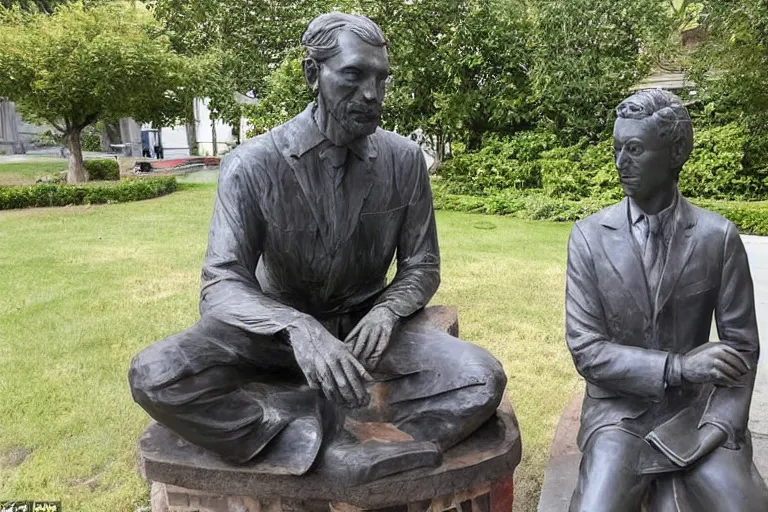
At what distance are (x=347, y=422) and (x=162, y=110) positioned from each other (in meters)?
13.9

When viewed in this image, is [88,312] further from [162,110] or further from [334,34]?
[162,110]

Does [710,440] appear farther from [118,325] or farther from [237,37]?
[237,37]

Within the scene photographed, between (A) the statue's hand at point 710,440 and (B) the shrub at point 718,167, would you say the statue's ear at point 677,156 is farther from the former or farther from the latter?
(B) the shrub at point 718,167

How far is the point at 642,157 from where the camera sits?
219 centimetres

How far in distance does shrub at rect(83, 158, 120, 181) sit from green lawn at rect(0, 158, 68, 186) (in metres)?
1.15

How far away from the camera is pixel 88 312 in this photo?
6.19m

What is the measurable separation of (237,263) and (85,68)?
1125 cm

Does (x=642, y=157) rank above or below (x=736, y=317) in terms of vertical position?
above

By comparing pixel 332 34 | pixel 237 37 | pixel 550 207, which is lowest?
pixel 550 207

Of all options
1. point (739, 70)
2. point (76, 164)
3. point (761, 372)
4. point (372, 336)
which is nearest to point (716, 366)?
point (372, 336)

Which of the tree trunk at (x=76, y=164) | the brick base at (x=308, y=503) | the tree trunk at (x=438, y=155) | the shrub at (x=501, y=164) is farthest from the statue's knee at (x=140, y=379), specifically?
the tree trunk at (x=76, y=164)

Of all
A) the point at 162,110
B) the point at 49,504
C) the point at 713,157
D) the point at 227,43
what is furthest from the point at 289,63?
the point at 49,504

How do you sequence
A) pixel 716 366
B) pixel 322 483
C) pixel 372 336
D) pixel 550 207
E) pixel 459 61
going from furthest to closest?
pixel 459 61 < pixel 550 207 < pixel 372 336 < pixel 322 483 < pixel 716 366

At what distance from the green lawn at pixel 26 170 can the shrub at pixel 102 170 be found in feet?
3.79
